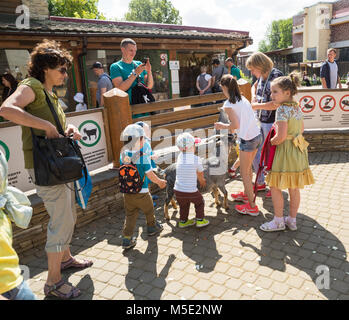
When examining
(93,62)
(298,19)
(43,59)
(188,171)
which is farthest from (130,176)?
(298,19)

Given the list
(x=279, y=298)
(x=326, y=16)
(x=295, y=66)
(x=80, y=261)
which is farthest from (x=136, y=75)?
(x=326, y=16)

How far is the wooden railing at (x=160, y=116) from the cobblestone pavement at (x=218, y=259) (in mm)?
1480

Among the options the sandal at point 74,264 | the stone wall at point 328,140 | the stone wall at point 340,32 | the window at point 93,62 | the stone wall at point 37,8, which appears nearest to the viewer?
the sandal at point 74,264

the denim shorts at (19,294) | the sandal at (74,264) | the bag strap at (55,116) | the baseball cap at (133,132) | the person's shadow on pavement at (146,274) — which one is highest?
the bag strap at (55,116)

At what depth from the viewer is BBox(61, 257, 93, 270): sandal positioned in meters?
3.30

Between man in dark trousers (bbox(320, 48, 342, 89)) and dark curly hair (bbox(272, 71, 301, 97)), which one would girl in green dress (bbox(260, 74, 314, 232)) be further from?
man in dark trousers (bbox(320, 48, 342, 89))

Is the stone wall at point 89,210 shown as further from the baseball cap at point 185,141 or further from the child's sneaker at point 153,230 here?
the baseball cap at point 185,141

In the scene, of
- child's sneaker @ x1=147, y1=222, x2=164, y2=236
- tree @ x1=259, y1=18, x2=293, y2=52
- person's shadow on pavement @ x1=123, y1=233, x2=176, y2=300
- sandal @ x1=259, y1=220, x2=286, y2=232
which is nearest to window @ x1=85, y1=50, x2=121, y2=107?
child's sneaker @ x1=147, y1=222, x2=164, y2=236

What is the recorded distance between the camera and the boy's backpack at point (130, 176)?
3426mm

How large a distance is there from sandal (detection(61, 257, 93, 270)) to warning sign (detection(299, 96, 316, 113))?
20.7ft

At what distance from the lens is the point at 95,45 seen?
9.10m

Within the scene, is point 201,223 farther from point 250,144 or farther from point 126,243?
point 250,144

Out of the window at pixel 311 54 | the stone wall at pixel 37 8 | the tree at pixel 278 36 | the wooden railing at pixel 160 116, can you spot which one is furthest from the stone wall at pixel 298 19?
the wooden railing at pixel 160 116
